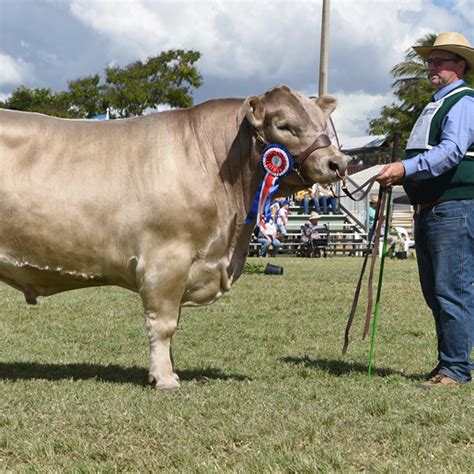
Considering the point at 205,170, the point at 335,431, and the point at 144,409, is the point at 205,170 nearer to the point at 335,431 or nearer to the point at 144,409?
the point at 144,409

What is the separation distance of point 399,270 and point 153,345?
1313 cm

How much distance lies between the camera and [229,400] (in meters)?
5.15

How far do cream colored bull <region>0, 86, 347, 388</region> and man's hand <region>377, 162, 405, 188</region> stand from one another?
371mm

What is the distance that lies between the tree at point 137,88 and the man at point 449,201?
35902 millimetres

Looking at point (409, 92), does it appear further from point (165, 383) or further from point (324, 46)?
point (165, 383)

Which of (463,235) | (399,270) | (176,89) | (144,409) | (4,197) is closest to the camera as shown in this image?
(144,409)

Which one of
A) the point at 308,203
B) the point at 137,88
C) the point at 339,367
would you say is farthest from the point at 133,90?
the point at 339,367

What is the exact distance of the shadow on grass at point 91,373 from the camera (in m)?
6.09

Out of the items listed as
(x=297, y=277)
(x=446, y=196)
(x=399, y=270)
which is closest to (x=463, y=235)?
(x=446, y=196)

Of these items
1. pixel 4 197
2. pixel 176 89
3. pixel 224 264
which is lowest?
pixel 224 264

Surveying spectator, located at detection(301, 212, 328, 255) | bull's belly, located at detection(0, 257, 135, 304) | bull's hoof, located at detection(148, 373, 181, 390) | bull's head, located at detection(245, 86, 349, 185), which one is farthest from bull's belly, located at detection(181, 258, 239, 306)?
spectator, located at detection(301, 212, 328, 255)

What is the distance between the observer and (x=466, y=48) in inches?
226

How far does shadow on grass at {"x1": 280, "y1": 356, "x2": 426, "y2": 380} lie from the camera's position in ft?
21.2

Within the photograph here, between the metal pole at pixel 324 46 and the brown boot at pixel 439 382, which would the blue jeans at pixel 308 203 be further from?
the brown boot at pixel 439 382
